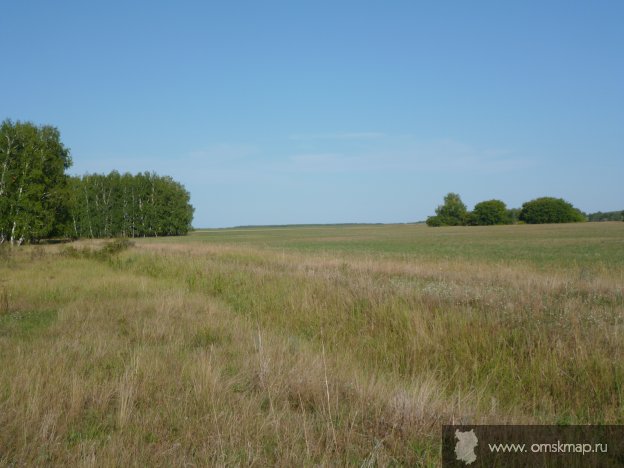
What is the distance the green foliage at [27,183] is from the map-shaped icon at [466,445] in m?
43.3

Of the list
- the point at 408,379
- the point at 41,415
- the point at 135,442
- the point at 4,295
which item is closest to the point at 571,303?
the point at 408,379

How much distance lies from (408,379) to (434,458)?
2.14 m

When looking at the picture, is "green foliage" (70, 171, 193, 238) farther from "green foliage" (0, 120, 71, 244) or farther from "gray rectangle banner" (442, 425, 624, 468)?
"gray rectangle banner" (442, 425, 624, 468)

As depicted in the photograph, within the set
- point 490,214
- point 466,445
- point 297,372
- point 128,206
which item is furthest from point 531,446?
point 490,214

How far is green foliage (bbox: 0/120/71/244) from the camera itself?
116 ft

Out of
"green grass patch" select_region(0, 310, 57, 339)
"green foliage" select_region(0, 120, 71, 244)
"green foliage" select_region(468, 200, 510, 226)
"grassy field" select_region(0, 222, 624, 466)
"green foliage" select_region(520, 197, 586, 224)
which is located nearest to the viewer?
"grassy field" select_region(0, 222, 624, 466)

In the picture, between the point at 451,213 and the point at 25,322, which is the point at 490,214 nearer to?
the point at 451,213

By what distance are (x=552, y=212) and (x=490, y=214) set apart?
18122 millimetres

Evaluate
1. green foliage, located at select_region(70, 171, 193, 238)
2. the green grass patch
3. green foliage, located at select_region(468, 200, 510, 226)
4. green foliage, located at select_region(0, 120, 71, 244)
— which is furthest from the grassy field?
green foliage, located at select_region(468, 200, 510, 226)

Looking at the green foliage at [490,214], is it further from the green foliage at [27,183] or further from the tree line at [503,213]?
the green foliage at [27,183]

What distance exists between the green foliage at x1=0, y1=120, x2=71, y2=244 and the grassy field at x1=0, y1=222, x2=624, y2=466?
33952 millimetres

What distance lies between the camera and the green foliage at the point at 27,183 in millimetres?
35438

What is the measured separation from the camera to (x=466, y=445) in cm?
278

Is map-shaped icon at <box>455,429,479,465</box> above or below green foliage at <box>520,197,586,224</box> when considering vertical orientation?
below
